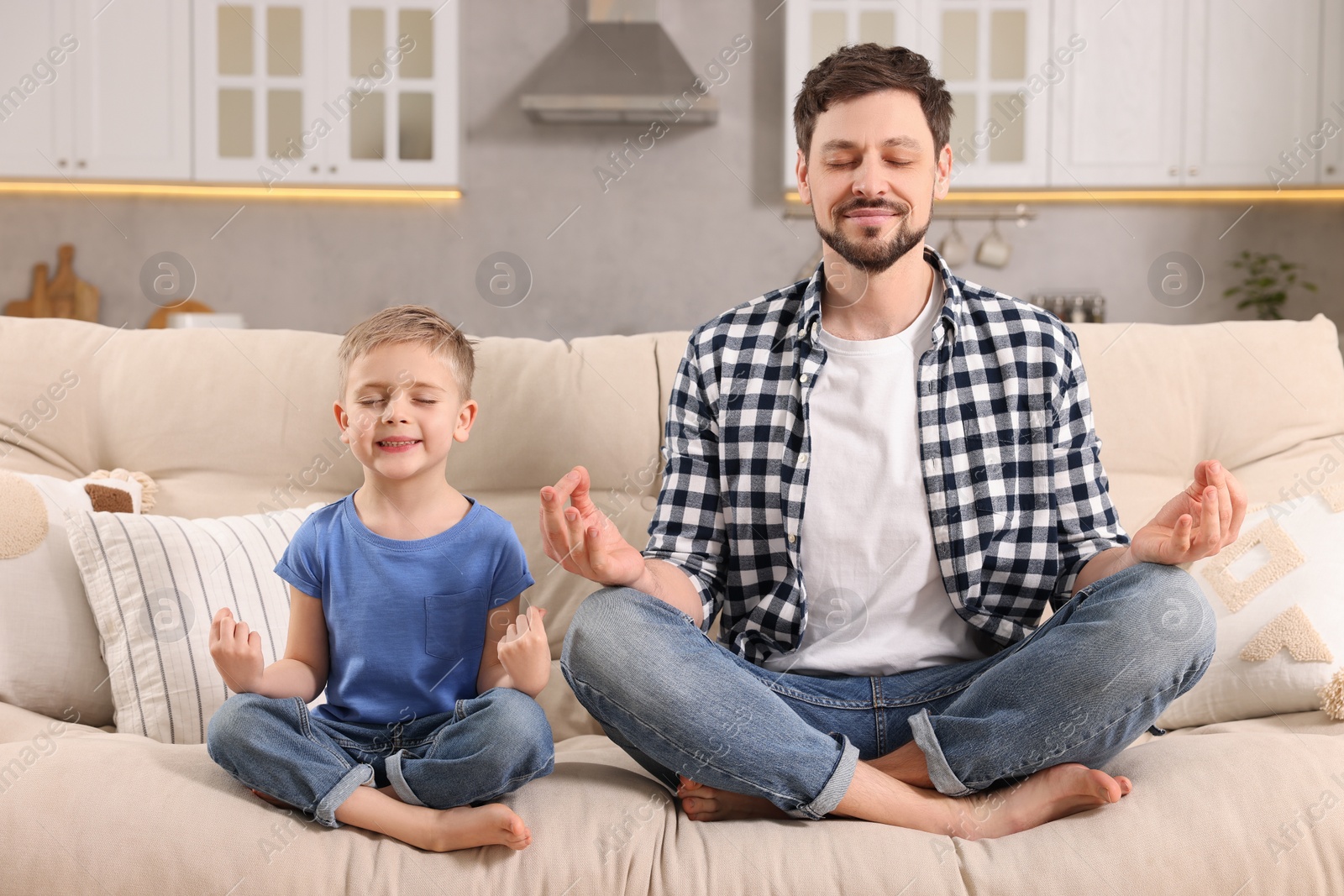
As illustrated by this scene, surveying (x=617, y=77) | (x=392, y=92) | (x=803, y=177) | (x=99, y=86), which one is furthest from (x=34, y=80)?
(x=803, y=177)

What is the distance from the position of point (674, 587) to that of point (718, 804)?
27cm

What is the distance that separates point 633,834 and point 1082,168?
2911mm

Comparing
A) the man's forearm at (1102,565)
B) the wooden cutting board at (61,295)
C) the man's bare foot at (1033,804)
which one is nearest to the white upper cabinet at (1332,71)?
the man's forearm at (1102,565)

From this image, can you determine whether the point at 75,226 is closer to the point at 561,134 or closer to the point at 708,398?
the point at 561,134

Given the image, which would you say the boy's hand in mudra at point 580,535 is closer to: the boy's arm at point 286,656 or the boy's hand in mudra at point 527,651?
the boy's hand in mudra at point 527,651

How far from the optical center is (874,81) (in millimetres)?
1269

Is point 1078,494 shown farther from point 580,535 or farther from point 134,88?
point 134,88

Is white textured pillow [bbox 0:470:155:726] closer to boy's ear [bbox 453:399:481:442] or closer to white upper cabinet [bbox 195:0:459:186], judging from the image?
boy's ear [bbox 453:399:481:442]

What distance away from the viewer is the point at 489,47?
11.1 feet

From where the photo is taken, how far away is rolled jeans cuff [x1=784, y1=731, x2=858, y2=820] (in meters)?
1.00

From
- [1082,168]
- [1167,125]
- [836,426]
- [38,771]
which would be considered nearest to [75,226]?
[38,771]

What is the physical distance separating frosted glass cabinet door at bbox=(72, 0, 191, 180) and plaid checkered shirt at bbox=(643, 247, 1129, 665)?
2623 millimetres

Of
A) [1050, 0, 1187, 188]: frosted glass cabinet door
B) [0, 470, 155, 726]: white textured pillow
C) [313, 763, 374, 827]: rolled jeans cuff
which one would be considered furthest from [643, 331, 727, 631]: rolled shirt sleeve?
[1050, 0, 1187, 188]: frosted glass cabinet door

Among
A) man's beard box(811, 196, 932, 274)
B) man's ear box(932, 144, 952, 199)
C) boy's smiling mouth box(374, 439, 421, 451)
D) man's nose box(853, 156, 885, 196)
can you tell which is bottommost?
boy's smiling mouth box(374, 439, 421, 451)
